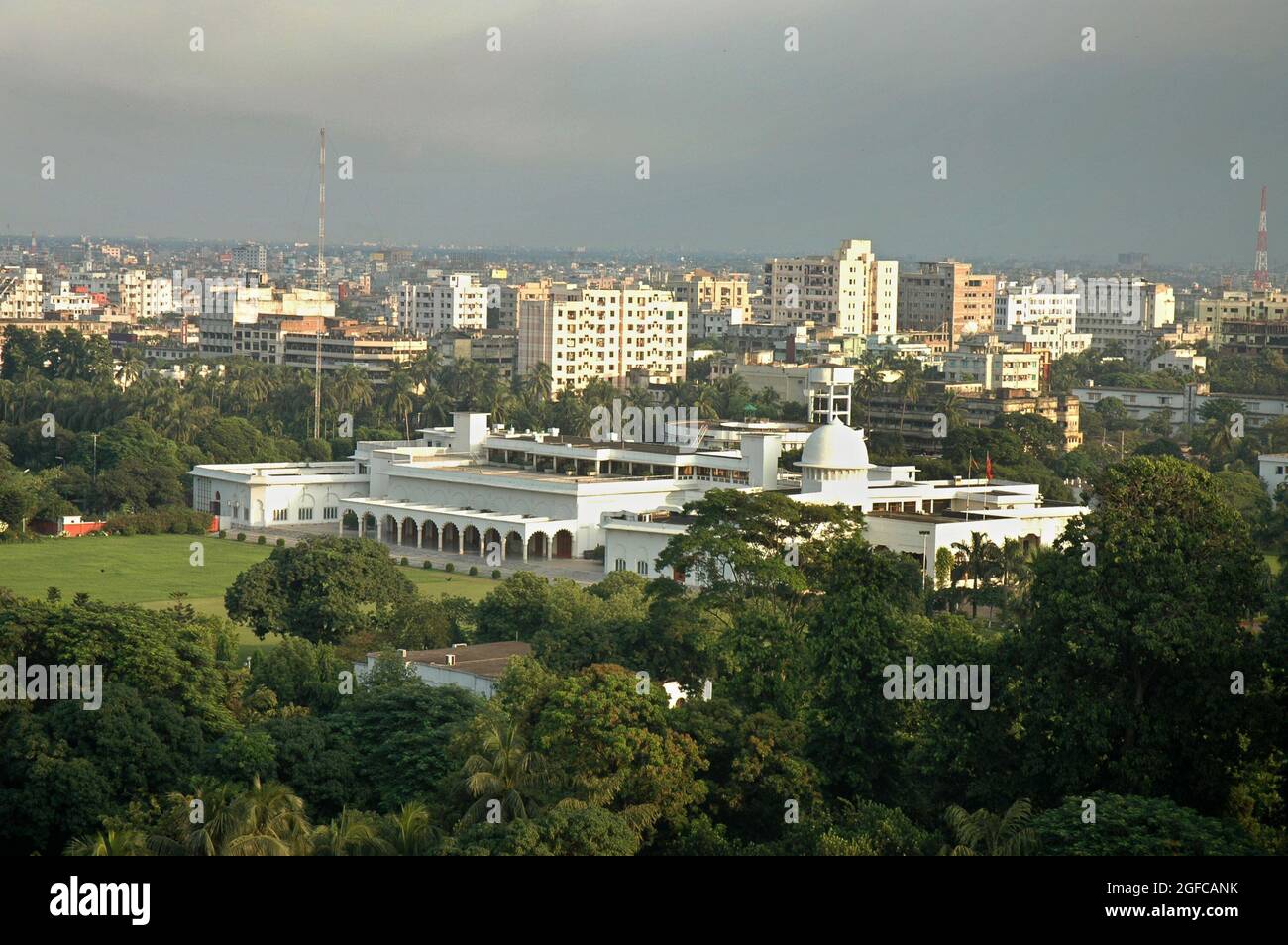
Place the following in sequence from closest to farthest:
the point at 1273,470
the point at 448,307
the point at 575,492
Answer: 1. the point at 575,492
2. the point at 1273,470
3. the point at 448,307

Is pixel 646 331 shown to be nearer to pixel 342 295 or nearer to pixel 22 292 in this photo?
pixel 22 292

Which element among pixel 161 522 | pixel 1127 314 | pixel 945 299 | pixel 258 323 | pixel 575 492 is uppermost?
pixel 945 299

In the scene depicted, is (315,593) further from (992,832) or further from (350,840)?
(992,832)

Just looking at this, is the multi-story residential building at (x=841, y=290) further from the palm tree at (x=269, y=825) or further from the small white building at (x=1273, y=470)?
the palm tree at (x=269, y=825)

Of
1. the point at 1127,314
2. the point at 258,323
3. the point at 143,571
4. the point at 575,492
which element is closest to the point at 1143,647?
the point at 143,571

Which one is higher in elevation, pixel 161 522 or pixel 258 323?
pixel 258 323

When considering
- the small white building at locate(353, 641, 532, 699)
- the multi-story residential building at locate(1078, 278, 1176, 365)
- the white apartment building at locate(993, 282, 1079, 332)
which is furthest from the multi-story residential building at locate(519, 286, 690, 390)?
the small white building at locate(353, 641, 532, 699)

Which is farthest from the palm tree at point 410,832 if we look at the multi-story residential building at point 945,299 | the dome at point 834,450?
the multi-story residential building at point 945,299
